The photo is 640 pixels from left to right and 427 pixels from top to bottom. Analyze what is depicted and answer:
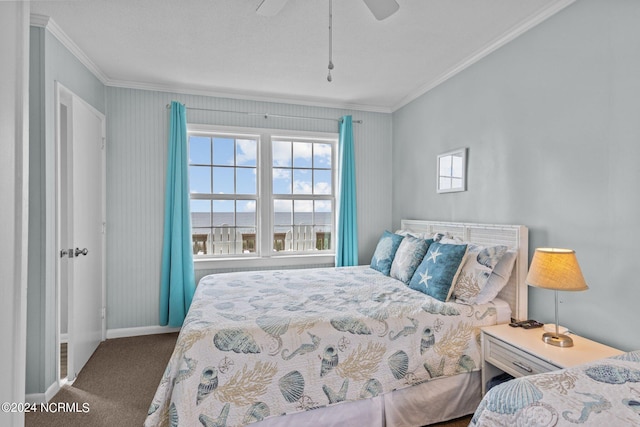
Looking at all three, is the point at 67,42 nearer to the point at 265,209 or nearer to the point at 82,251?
the point at 82,251

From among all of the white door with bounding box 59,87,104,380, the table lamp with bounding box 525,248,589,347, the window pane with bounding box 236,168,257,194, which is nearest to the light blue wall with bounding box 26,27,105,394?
the white door with bounding box 59,87,104,380

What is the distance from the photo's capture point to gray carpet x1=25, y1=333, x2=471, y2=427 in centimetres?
211

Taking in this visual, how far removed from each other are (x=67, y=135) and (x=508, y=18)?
331 cm

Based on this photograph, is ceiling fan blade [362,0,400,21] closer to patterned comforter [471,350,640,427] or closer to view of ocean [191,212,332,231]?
patterned comforter [471,350,640,427]

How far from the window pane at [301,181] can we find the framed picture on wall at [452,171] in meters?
1.53

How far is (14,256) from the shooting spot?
2.55ft

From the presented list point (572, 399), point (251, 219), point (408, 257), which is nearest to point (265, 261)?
point (251, 219)

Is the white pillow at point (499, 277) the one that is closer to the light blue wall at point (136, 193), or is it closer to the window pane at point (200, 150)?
the light blue wall at point (136, 193)

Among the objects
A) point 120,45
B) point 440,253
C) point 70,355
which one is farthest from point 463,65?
point 70,355

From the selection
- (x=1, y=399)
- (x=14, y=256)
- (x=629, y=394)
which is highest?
(x=14, y=256)

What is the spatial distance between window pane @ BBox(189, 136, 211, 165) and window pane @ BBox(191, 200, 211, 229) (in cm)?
45

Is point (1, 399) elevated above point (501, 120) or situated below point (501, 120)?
below

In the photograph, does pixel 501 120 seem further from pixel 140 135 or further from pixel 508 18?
pixel 140 135

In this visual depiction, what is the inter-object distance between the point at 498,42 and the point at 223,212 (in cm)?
305
